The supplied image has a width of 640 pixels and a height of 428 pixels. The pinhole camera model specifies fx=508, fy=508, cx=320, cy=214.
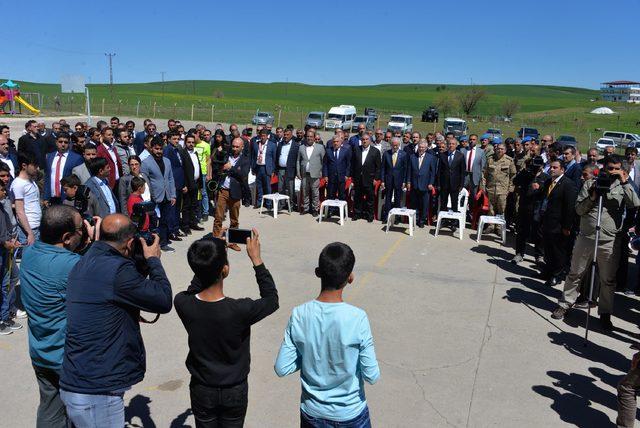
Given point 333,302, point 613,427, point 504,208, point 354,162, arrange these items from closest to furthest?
1. point 333,302
2. point 613,427
3. point 504,208
4. point 354,162

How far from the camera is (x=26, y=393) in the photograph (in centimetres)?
453

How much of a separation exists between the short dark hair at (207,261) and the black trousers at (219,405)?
60cm

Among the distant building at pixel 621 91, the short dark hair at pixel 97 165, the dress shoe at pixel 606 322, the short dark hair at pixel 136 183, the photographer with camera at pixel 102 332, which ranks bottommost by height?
the dress shoe at pixel 606 322

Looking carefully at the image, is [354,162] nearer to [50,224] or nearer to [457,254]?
[457,254]

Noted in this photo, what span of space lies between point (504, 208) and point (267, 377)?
720cm

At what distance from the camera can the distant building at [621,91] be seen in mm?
136150

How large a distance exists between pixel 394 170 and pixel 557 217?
4485 mm

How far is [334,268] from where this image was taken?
268cm

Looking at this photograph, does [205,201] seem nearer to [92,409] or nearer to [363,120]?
[92,409]

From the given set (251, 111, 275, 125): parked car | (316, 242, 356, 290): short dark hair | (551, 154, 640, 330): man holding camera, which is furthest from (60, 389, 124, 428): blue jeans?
(251, 111, 275, 125): parked car

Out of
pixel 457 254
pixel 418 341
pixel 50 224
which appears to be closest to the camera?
pixel 50 224

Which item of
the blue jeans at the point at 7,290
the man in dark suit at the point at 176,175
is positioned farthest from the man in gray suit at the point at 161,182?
the blue jeans at the point at 7,290

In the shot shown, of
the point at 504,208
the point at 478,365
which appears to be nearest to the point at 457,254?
the point at 504,208

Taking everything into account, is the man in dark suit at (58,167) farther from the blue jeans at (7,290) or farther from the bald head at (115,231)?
the bald head at (115,231)
